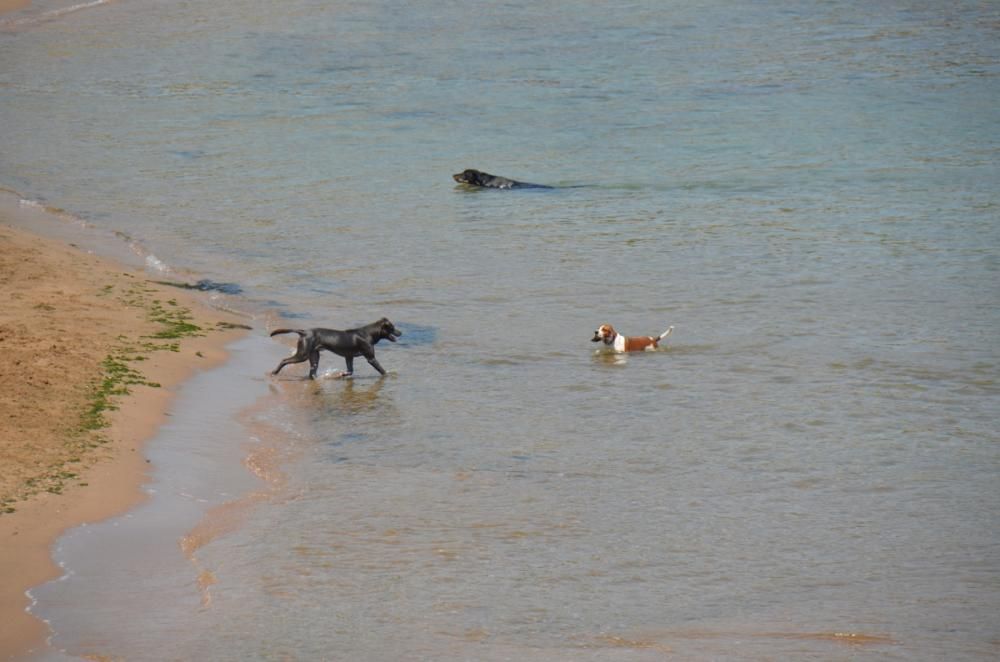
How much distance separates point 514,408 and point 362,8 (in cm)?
3218

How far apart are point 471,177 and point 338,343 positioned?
34.5 ft

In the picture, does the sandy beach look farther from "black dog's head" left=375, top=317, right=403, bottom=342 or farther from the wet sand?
the wet sand

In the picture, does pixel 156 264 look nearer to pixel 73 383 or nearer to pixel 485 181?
pixel 73 383

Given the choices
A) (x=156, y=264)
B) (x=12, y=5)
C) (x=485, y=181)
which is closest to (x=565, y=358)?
(x=156, y=264)

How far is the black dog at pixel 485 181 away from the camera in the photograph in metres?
22.5

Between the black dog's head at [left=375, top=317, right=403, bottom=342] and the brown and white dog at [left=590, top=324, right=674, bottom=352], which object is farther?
the brown and white dog at [left=590, top=324, right=674, bottom=352]

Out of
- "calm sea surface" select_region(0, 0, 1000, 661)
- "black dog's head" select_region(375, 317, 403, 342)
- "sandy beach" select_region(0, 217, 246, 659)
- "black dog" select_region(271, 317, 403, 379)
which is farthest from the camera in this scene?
"black dog's head" select_region(375, 317, 403, 342)

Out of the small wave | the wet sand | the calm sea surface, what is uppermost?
the wet sand

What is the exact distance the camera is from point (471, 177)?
22.6 metres

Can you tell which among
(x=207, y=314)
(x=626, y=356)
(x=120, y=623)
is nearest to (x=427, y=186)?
(x=207, y=314)

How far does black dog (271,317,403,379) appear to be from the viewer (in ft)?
41.0

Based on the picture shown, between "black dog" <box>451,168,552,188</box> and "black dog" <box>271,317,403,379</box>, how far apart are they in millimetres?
10080

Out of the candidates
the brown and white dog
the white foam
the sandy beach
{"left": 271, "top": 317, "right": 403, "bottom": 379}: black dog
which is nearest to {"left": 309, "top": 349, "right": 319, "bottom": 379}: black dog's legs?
{"left": 271, "top": 317, "right": 403, "bottom": 379}: black dog

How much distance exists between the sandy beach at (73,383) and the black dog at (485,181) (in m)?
7.24
